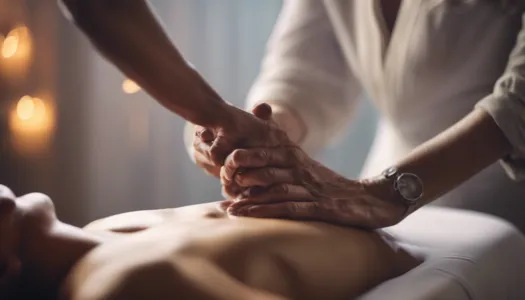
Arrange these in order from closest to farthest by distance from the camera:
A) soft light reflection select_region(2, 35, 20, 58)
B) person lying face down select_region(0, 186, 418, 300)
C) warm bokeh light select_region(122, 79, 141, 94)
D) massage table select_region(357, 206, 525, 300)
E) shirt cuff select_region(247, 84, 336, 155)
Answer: person lying face down select_region(0, 186, 418, 300) → massage table select_region(357, 206, 525, 300) → shirt cuff select_region(247, 84, 336, 155) → soft light reflection select_region(2, 35, 20, 58) → warm bokeh light select_region(122, 79, 141, 94)

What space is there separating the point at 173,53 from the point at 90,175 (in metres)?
1.26

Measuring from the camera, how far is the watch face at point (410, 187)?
104 cm

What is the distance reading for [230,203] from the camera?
1007mm

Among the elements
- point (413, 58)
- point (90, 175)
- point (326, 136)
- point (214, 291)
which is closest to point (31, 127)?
point (90, 175)

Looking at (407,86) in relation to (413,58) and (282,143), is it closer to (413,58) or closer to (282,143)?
(413,58)

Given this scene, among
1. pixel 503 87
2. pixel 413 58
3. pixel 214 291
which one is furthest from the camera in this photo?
pixel 413 58

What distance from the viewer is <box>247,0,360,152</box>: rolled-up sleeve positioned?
1.49 m

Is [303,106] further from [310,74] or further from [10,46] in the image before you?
[10,46]

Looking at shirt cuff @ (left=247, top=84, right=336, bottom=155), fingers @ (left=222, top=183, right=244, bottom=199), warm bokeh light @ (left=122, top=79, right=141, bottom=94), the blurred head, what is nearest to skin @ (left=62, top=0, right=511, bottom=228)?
fingers @ (left=222, top=183, right=244, bottom=199)

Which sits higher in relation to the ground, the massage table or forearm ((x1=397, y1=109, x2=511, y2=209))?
forearm ((x1=397, y1=109, x2=511, y2=209))

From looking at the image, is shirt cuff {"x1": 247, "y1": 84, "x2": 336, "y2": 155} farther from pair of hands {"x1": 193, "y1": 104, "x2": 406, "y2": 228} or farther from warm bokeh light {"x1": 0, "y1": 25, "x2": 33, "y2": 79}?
warm bokeh light {"x1": 0, "y1": 25, "x2": 33, "y2": 79}

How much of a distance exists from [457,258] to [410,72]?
1.63 feet

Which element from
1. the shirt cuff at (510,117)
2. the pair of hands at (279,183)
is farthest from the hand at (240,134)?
the shirt cuff at (510,117)

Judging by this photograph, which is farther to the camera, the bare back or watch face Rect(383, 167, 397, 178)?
watch face Rect(383, 167, 397, 178)
